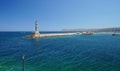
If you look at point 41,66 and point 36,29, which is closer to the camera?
point 41,66

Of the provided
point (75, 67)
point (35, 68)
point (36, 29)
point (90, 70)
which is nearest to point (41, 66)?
point (35, 68)

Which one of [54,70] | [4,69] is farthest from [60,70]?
[4,69]

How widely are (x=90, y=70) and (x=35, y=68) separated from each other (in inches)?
339

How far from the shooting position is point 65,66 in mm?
25094

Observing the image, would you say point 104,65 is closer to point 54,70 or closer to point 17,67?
point 54,70

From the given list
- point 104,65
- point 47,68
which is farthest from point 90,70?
point 47,68

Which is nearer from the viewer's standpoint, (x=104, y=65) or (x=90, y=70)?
(x=90, y=70)

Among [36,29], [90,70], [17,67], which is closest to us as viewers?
[90,70]

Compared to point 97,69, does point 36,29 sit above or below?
above

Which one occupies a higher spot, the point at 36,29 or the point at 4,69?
the point at 36,29

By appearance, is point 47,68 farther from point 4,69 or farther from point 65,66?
point 4,69

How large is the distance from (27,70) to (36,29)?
68476 millimetres

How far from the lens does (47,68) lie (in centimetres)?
2417

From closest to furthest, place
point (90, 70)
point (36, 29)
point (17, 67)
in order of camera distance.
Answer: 1. point (90, 70)
2. point (17, 67)
3. point (36, 29)
